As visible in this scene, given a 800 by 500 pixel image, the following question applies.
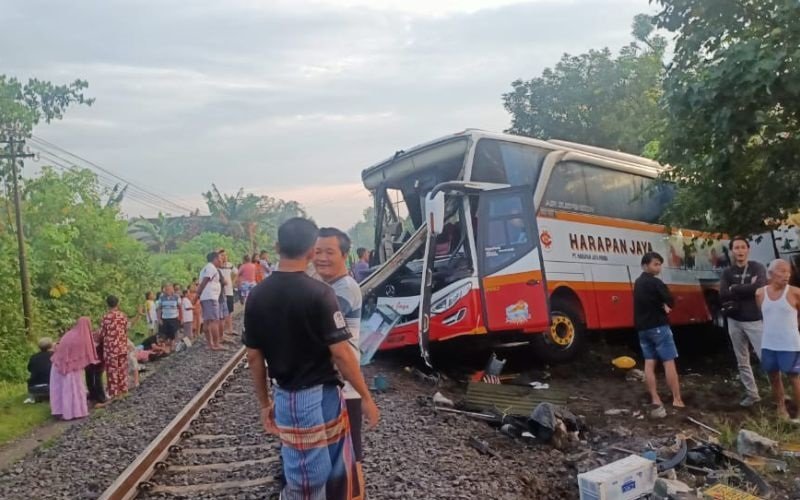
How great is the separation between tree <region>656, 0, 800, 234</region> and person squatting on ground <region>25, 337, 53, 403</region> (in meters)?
9.47

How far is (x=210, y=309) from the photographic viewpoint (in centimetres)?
1198

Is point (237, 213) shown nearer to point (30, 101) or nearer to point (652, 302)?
point (30, 101)

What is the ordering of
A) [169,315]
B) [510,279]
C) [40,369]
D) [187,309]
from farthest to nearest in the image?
[187,309] → [169,315] → [40,369] → [510,279]

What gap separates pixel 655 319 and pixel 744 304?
939 millimetres

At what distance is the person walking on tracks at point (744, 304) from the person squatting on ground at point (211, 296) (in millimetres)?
7987

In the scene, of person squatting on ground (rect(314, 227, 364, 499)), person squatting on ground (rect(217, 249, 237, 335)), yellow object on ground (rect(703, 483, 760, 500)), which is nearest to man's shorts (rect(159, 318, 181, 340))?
person squatting on ground (rect(217, 249, 237, 335))

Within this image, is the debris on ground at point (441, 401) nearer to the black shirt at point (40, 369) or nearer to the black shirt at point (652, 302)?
the black shirt at point (652, 302)

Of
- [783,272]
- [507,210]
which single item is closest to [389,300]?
[507,210]

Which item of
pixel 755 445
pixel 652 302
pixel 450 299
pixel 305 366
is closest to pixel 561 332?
pixel 450 299

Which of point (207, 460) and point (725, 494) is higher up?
point (207, 460)

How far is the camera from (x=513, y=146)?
9.05m

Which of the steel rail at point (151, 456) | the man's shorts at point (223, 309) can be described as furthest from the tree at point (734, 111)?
the man's shorts at point (223, 309)

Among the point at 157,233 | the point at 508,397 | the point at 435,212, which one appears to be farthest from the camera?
the point at 157,233

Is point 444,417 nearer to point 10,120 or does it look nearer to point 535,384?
point 535,384
